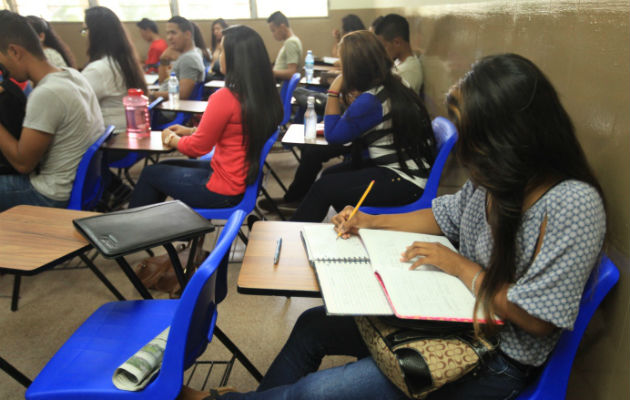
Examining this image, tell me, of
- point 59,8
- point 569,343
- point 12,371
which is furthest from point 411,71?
→ point 59,8

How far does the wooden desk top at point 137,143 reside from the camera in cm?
236

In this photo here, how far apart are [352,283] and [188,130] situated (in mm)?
1860

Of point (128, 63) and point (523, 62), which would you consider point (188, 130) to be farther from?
point (523, 62)

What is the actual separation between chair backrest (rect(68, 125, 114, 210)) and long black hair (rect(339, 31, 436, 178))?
4.18 ft

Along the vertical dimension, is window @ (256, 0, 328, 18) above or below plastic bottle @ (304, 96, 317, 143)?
above

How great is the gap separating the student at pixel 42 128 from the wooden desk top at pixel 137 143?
13cm

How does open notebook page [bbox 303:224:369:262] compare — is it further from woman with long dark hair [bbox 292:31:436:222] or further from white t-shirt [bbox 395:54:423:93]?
white t-shirt [bbox 395:54:423:93]

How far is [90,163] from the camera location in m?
2.16

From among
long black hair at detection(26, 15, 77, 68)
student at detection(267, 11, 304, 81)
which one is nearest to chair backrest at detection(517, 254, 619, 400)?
long black hair at detection(26, 15, 77, 68)

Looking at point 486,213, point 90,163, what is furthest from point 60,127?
point 486,213

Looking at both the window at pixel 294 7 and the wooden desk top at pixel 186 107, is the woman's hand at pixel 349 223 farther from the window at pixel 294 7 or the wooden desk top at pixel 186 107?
the window at pixel 294 7

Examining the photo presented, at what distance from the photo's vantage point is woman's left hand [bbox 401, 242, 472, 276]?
1.04 meters

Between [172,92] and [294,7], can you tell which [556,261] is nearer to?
[172,92]

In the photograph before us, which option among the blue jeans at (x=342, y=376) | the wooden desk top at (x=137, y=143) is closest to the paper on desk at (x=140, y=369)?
the blue jeans at (x=342, y=376)
